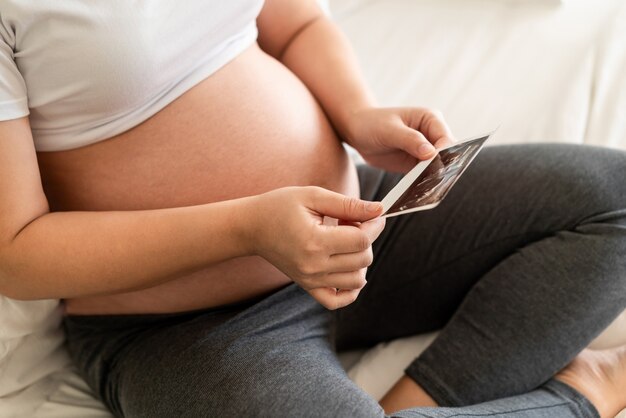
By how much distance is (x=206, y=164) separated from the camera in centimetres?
86

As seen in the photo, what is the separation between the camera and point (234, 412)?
755 millimetres

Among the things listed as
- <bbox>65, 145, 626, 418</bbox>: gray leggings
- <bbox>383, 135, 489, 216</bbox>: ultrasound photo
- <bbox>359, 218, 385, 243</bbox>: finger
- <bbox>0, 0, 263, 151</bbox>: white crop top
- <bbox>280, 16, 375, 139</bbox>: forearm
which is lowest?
<bbox>65, 145, 626, 418</bbox>: gray leggings

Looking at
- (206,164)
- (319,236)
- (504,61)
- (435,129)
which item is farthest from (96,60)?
(504,61)

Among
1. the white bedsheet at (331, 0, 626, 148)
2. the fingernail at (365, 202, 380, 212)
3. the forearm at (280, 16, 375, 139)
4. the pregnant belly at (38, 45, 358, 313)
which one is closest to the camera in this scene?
the fingernail at (365, 202, 380, 212)

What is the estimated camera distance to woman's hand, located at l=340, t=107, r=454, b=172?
0.89 m

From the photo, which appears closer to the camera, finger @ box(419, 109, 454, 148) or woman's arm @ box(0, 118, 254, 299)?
woman's arm @ box(0, 118, 254, 299)

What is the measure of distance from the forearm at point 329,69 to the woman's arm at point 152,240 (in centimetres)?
29

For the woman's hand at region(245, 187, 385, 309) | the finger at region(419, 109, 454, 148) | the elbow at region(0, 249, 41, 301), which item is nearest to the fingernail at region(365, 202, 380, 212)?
the woman's hand at region(245, 187, 385, 309)

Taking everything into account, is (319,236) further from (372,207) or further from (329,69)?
(329,69)

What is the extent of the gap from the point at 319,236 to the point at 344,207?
0.04 metres

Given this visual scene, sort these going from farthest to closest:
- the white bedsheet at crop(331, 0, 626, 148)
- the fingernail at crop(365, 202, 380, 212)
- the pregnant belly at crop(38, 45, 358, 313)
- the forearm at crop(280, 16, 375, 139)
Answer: the white bedsheet at crop(331, 0, 626, 148) < the forearm at crop(280, 16, 375, 139) < the pregnant belly at crop(38, 45, 358, 313) < the fingernail at crop(365, 202, 380, 212)

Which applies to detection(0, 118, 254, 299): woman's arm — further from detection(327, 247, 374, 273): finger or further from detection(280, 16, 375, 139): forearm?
detection(280, 16, 375, 139): forearm

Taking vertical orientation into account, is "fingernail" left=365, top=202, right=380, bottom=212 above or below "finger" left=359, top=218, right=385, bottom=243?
above

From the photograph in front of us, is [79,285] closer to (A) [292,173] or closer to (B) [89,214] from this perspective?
(B) [89,214]
